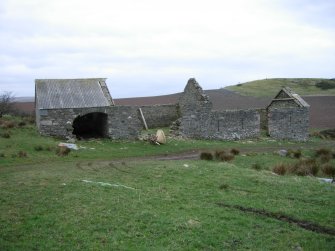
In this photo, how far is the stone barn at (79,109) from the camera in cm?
2844

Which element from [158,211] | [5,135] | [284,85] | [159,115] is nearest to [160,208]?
[158,211]

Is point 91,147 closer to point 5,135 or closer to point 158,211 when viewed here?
point 5,135

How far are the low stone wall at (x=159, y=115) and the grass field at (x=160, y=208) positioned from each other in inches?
715

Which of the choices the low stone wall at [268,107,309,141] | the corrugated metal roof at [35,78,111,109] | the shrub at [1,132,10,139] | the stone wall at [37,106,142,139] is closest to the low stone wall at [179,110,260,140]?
the low stone wall at [268,107,309,141]

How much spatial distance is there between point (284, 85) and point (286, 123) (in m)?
62.7

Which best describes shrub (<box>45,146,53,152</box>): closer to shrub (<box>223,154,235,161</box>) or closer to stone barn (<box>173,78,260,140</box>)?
shrub (<box>223,154,235,161</box>)

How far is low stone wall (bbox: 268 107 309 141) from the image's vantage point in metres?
35.5

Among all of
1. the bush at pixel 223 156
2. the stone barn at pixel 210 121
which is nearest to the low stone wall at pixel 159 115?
the stone barn at pixel 210 121

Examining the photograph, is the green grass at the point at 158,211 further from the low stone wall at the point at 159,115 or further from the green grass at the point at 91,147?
the low stone wall at the point at 159,115

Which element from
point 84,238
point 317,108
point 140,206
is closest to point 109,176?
point 140,206

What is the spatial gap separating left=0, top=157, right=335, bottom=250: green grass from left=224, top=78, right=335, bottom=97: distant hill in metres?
68.7

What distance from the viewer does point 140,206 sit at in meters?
11.5

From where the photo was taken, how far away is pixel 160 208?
11469 mm

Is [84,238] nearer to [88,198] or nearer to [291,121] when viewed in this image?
[88,198]
